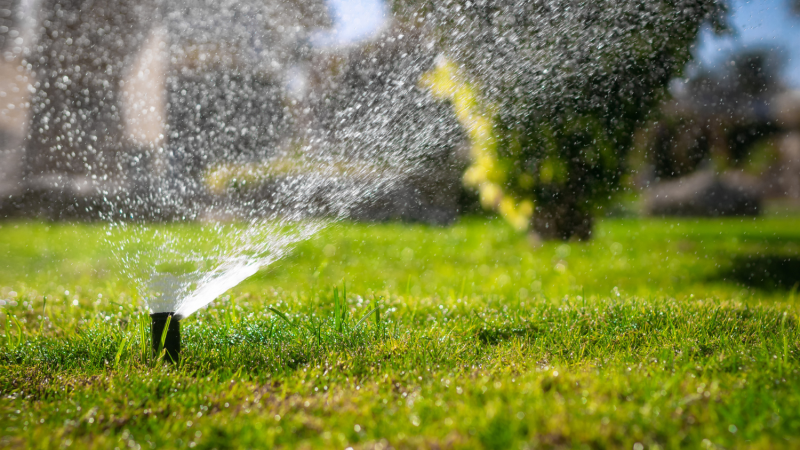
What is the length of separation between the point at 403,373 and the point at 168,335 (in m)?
0.99

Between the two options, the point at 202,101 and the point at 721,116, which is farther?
the point at 721,116

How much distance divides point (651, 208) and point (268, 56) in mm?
8262

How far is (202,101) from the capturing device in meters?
8.48

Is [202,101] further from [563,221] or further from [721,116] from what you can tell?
[721,116]

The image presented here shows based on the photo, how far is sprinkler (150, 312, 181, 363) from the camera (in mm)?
2254

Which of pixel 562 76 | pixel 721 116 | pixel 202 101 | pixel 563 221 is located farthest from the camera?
pixel 721 116

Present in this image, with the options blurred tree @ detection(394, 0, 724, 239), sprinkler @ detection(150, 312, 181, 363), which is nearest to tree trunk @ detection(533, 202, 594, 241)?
blurred tree @ detection(394, 0, 724, 239)

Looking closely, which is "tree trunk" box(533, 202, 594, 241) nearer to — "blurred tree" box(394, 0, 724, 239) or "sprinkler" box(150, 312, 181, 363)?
"blurred tree" box(394, 0, 724, 239)

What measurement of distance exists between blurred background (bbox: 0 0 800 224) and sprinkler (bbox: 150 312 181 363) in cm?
463

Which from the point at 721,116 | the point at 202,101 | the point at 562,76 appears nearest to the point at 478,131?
the point at 562,76

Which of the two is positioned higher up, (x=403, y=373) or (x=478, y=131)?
(x=478, y=131)

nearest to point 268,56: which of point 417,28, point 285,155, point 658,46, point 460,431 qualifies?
point 285,155

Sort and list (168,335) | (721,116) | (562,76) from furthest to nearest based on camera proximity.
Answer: (721,116) → (562,76) → (168,335)

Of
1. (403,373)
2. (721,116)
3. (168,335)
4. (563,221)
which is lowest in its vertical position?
(403,373)
